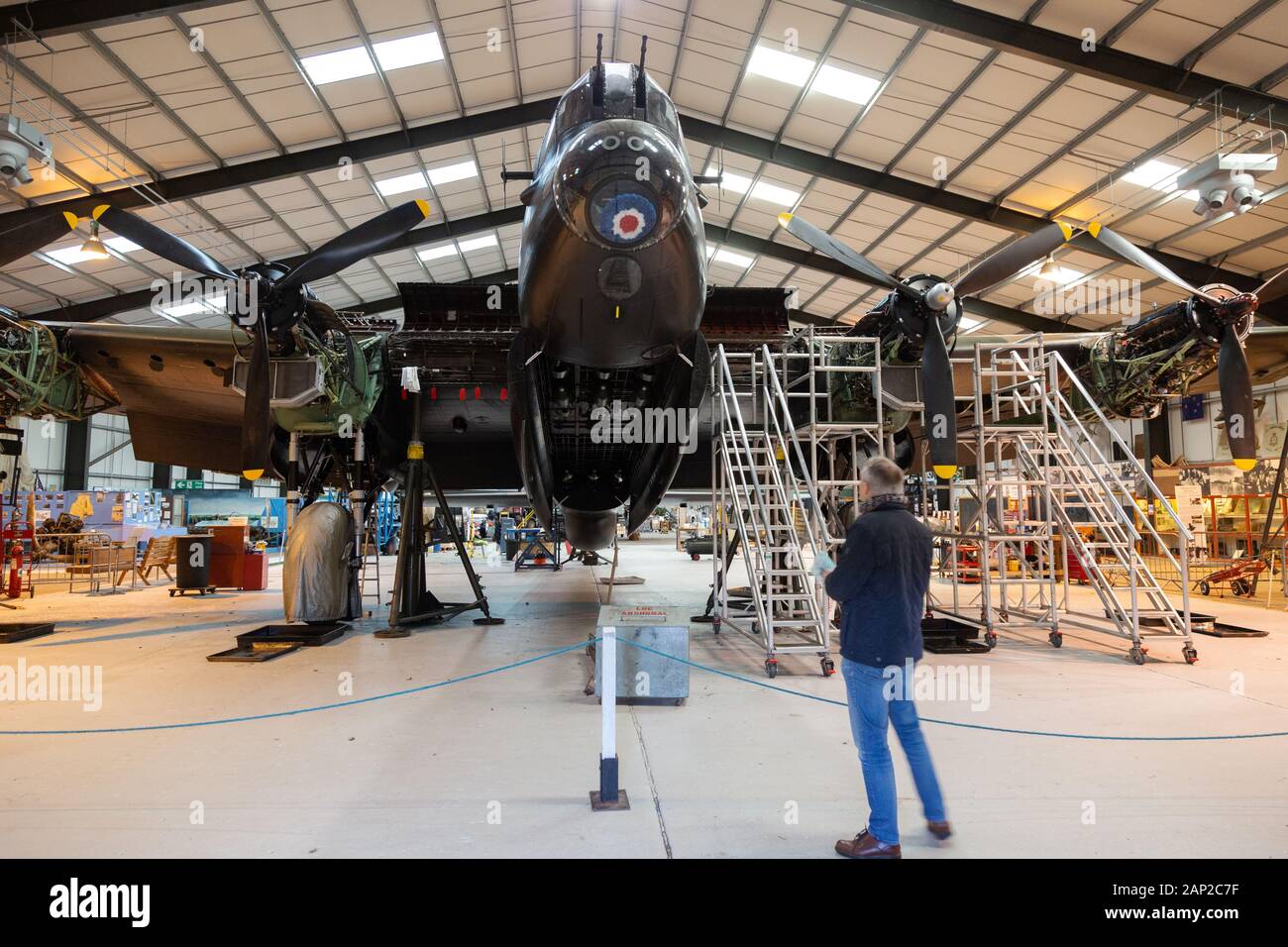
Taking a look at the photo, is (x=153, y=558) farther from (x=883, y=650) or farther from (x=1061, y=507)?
(x=1061, y=507)

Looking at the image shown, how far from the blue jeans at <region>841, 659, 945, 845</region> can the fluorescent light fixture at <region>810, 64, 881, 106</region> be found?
16.4 m

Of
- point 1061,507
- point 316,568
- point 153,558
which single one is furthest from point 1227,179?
point 153,558

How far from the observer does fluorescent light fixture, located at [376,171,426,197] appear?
19.9 metres

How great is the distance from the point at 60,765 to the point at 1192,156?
21281 millimetres

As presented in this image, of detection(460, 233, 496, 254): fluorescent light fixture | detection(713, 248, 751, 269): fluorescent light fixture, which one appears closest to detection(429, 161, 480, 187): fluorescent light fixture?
detection(460, 233, 496, 254): fluorescent light fixture

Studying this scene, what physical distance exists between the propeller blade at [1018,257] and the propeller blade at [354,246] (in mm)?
6556

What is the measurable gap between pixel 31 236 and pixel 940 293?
1101 cm

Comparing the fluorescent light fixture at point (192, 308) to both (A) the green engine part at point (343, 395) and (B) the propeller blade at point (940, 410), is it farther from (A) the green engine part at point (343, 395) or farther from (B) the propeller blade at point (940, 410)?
(B) the propeller blade at point (940, 410)

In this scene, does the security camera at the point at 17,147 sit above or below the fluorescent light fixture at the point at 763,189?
below

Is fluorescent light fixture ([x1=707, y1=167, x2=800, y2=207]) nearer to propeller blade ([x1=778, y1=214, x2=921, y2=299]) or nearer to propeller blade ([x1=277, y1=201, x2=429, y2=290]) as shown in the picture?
propeller blade ([x1=778, y1=214, x2=921, y2=299])

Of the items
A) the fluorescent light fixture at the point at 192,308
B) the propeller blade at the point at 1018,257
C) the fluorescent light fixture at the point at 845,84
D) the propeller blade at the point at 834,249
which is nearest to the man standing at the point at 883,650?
the propeller blade at the point at 834,249

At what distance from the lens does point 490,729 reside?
17.0 ft

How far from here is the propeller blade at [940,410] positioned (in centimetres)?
727

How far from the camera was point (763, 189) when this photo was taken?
22078 mm
